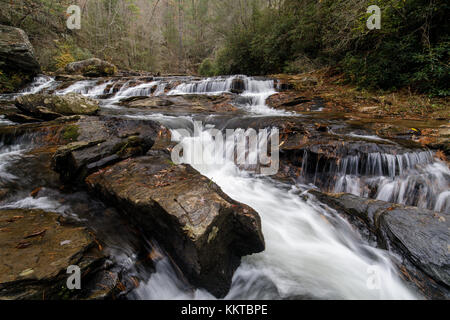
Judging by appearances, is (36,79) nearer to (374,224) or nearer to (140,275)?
(140,275)

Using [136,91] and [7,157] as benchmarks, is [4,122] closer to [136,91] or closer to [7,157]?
[7,157]

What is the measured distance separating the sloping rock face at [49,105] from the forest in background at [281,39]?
344 inches

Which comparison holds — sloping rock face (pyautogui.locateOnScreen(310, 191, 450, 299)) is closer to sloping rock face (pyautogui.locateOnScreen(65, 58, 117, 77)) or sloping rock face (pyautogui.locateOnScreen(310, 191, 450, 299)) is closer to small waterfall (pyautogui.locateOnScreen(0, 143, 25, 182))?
small waterfall (pyautogui.locateOnScreen(0, 143, 25, 182))

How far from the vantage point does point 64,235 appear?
6.41ft

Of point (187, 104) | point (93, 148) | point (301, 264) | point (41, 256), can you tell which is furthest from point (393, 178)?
point (187, 104)

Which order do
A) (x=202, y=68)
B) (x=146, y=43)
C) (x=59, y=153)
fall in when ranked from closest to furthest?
(x=59, y=153), (x=202, y=68), (x=146, y=43)

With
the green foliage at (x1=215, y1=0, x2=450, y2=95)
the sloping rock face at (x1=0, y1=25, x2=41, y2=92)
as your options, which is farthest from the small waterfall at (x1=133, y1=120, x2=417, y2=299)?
the sloping rock face at (x1=0, y1=25, x2=41, y2=92)

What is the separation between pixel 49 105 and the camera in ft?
18.0

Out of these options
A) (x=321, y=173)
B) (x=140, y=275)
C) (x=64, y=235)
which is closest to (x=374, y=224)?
(x=321, y=173)

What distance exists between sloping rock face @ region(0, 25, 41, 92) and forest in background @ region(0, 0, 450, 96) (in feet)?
12.8

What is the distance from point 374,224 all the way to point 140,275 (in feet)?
9.40

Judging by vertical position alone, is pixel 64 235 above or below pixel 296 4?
below

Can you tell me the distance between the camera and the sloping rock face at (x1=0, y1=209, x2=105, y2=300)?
1.44m
